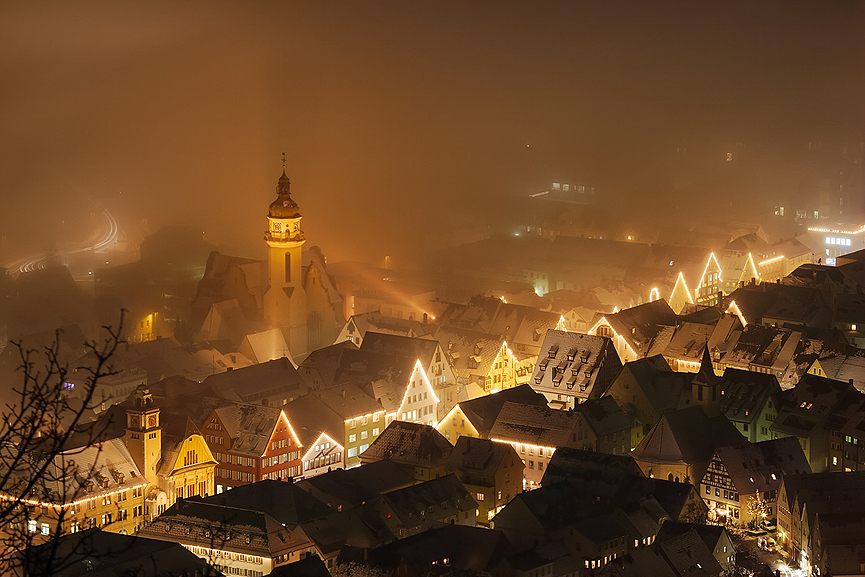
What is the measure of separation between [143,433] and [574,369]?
21.7 m

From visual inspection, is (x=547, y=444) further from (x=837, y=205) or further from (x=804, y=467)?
(x=837, y=205)

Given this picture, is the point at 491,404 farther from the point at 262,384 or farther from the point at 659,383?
the point at 262,384

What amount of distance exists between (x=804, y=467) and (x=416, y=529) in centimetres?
1589

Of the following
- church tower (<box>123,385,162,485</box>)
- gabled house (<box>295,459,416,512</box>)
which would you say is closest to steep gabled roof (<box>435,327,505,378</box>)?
gabled house (<box>295,459,416,512</box>)

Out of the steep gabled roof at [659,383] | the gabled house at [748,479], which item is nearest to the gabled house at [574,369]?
the steep gabled roof at [659,383]

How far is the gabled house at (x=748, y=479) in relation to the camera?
50688 mm

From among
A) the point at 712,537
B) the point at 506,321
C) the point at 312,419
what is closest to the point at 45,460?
the point at 312,419

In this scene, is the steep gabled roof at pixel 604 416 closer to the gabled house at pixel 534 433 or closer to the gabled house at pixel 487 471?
the gabled house at pixel 534 433

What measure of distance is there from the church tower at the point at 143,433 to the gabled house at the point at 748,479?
20855 mm

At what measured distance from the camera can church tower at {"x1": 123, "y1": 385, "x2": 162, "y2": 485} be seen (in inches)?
2010

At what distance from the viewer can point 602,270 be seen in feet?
328

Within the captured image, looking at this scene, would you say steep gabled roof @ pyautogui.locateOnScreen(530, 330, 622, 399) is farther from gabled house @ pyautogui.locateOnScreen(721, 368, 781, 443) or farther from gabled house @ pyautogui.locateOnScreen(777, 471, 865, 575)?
gabled house @ pyautogui.locateOnScreen(777, 471, 865, 575)

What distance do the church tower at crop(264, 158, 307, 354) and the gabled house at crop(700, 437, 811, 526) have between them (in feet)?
100

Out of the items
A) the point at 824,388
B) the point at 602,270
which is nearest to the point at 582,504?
the point at 824,388
